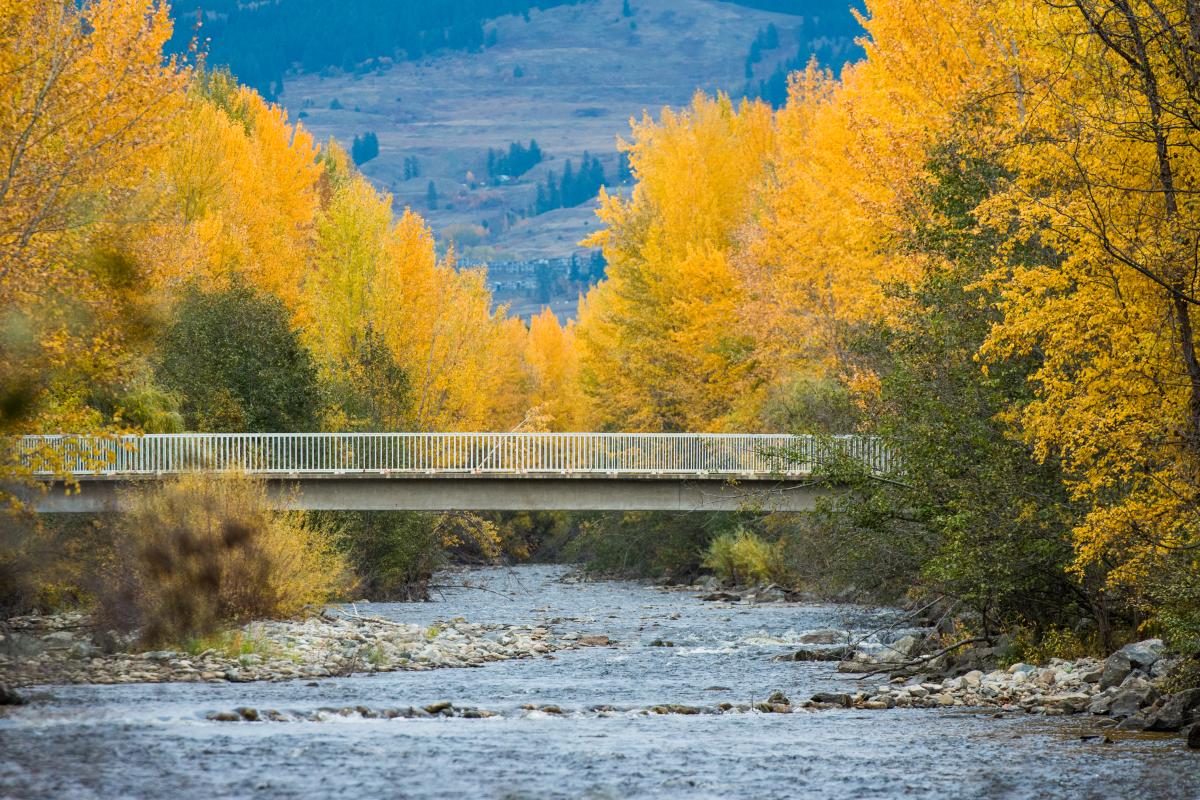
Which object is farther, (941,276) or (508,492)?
(508,492)

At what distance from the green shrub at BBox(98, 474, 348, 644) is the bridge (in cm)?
655

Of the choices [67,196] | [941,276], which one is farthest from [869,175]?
[67,196]

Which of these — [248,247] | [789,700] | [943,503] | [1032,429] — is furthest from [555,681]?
[248,247]

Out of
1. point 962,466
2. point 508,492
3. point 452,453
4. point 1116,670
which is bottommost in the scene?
point 1116,670

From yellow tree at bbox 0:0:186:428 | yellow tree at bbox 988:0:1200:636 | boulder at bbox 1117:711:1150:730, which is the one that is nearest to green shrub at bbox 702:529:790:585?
yellow tree at bbox 0:0:186:428

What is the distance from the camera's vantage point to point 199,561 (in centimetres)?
3111

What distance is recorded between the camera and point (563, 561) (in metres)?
77.3

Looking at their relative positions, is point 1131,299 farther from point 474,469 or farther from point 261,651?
point 474,469

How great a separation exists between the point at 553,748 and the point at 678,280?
4227cm

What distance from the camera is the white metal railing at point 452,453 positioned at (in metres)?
39.9

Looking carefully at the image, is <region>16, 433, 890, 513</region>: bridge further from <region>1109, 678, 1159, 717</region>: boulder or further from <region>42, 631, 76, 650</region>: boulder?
<region>1109, 678, 1159, 717</region>: boulder

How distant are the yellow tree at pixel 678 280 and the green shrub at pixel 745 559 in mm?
4261

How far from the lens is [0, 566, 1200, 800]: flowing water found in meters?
15.9

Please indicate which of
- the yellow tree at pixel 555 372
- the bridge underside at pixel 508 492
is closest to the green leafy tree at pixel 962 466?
the bridge underside at pixel 508 492
